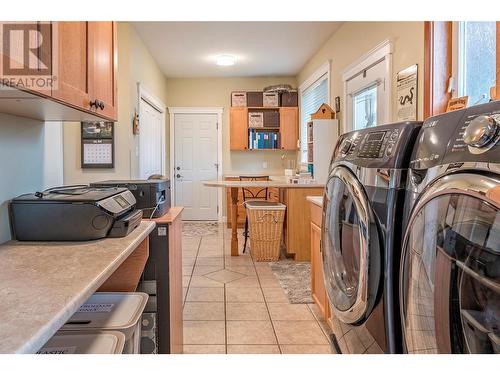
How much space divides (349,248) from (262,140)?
532 centimetres

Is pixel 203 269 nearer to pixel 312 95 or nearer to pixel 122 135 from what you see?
pixel 122 135

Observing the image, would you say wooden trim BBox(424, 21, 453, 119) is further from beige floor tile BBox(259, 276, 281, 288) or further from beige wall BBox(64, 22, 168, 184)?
beige wall BBox(64, 22, 168, 184)

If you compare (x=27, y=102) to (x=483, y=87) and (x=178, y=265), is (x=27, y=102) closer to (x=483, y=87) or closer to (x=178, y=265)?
(x=178, y=265)

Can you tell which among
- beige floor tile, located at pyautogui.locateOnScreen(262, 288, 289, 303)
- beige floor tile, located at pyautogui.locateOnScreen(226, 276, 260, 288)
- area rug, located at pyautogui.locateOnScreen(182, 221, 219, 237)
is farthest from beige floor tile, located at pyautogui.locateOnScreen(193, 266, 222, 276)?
area rug, located at pyautogui.locateOnScreen(182, 221, 219, 237)

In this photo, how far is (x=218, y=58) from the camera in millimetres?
5434

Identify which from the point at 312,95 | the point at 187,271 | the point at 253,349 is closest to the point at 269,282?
the point at 187,271

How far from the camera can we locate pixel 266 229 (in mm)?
4105

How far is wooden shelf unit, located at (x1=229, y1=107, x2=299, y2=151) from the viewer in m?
6.48

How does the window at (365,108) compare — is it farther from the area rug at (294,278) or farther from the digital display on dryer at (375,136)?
the digital display on dryer at (375,136)

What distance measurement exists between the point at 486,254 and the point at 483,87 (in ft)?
5.88

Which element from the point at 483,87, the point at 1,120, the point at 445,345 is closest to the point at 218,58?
the point at 483,87

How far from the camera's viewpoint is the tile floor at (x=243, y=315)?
2254 mm

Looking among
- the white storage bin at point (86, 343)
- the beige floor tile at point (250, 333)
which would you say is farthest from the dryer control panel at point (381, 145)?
the beige floor tile at point (250, 333)

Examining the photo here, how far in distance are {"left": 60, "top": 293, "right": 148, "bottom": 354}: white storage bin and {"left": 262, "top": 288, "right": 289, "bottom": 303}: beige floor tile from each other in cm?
174
